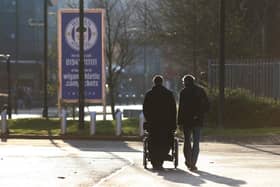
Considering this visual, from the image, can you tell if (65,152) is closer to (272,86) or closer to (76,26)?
(76,26)

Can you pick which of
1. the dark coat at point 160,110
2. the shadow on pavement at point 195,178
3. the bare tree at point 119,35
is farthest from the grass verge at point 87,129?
the bare tree at point 119,35

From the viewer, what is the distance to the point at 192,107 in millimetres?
14102

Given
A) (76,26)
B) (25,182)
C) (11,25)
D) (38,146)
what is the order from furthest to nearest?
1. (11,25)
2. (76,26)
3. (38,146)
4. (25,182)

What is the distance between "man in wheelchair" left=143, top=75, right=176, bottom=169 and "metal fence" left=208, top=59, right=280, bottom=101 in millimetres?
14634

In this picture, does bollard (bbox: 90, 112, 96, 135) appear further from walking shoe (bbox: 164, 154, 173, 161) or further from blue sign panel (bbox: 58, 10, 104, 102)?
walking shoe (bbox: 164, 154, 173, 161)

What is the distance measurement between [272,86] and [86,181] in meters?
17.6

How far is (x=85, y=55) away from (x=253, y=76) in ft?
21.8

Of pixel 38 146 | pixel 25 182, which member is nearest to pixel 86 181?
pixel 25 182

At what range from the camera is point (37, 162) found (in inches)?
601

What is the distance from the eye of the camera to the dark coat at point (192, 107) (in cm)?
1404

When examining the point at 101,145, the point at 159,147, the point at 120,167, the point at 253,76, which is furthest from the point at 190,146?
the point at 253,76

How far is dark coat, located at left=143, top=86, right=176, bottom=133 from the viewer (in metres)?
13.9

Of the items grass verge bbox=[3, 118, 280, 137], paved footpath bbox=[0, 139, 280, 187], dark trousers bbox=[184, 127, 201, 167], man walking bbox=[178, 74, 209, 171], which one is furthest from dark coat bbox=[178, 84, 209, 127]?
grass verge bbox=[3, 118, 280, 137]

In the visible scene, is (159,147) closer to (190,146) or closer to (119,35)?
(190,146)
